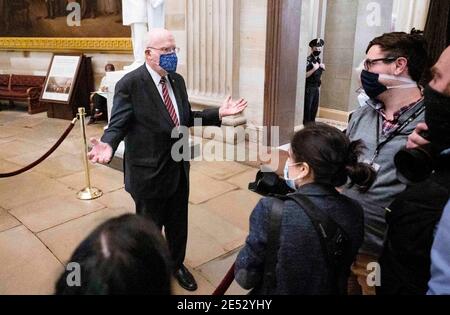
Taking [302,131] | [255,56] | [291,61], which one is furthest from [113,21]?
[302,131]

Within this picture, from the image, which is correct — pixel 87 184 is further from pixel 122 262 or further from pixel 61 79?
pixel 61 79

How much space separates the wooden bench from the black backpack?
31.4 ft

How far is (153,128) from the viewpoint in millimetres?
2566

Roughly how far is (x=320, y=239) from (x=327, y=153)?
338 millimetres

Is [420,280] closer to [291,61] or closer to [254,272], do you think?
[254,272]

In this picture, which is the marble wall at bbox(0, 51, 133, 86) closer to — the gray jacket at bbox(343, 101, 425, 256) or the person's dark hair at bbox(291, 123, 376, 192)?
the gray jacket at bbox(343, 101, 425, 256)

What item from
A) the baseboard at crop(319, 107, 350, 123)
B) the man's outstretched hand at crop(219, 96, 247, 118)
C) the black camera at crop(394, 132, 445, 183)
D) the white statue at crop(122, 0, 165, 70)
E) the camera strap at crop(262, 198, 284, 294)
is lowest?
the baseboard at crop(319, 107, 350, 123)

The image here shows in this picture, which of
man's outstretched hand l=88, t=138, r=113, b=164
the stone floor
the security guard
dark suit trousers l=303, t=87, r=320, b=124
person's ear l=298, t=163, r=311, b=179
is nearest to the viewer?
person's ear l=298, t=163, r=311, b=179

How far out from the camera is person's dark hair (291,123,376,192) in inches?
58.7

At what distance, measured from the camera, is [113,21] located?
8.96 m

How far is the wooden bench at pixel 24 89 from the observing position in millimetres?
9500

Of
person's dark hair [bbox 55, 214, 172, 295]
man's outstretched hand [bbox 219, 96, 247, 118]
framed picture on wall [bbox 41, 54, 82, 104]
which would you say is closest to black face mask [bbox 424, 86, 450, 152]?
person's dark hair [bbox 55, 214, 172, 295]

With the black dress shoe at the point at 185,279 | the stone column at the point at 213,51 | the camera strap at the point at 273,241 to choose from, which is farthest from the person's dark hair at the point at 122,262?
the stone column at the point at 213,51

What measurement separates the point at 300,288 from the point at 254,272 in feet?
0.63
